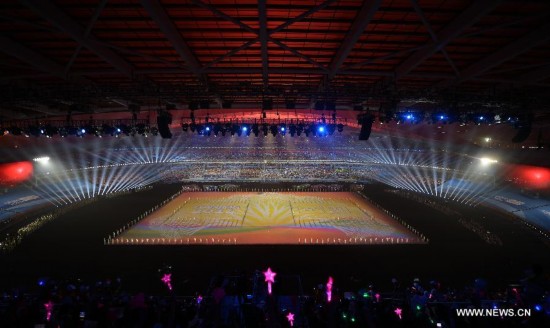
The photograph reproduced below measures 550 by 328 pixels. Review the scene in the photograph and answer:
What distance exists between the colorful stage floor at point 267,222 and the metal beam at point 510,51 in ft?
29.9

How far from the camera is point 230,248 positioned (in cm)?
1458

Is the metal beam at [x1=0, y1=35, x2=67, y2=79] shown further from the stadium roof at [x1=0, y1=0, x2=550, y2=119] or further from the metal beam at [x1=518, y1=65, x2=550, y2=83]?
the metal beam at [x1=518, y1=65, x2=550, y2=83]

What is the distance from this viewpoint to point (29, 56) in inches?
335

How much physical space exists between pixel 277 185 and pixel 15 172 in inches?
839

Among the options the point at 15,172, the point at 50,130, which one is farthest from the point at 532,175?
the point at 15,172

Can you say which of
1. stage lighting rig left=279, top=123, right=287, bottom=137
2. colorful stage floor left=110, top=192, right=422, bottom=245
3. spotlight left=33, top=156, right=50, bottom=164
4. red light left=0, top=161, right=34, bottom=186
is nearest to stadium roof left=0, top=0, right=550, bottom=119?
stage lighting rig left=279, top=123, right=287, bottom=137

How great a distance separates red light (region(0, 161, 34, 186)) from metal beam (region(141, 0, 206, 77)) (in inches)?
843

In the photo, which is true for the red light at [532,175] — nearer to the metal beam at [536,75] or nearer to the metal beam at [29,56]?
the metal beam at [536,75]

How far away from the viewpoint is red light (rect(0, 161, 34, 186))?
22.1 meters

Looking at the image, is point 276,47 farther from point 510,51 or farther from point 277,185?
point 277,185

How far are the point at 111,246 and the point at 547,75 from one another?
18.7 m

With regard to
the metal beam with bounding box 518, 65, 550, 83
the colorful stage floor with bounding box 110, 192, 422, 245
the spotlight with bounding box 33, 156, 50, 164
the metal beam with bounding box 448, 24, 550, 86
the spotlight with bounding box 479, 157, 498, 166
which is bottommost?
the colorful stage floor with bounding box 110, 192, 422, 245

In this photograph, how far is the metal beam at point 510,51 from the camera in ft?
23.0

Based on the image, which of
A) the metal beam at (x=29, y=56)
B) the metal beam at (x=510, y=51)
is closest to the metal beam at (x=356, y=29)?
the metal beam at (x=510, y=51)
